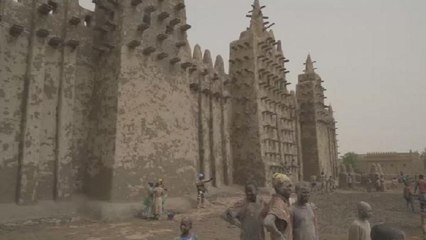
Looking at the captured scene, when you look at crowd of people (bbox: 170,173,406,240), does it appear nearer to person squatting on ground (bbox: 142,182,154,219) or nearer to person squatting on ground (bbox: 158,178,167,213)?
person squatting on ground (bbox: 142,182,154,219)

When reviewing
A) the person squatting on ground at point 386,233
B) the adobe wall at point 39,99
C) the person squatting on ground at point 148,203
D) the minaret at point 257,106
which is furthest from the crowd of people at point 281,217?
the minaret at point 257,106

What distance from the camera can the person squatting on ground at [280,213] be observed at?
15.7ft

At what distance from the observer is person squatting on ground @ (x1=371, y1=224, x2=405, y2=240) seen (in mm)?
3145

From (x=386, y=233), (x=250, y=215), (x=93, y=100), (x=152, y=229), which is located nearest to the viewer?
(x=386, y=233)

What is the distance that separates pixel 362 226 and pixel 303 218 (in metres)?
0.72

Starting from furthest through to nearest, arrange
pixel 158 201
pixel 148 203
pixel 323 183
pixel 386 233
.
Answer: pixel 323 183, pixel 148 203, pixel 158 201, pixel 386 233

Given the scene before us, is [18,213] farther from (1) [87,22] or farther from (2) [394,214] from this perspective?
(2) [394,214]

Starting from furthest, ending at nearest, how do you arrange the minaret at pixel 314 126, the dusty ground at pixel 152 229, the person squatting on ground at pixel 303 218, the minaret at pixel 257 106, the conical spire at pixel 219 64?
the minaret at pixel 314 126
the conical spire at pixel 219 64
the minaret at pixel 257 106
the dusty ground at pixel 152 229
the person squatting on ground at pixel 303 218

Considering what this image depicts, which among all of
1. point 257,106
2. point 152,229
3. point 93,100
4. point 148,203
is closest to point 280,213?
point 152,229

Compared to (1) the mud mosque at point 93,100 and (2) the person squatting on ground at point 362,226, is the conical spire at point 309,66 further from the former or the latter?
(2) the person squatting on ground at point 362,226

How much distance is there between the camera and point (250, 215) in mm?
5574

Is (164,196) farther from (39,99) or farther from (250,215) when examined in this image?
(250,215)

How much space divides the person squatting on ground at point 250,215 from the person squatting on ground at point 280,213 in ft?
1.00

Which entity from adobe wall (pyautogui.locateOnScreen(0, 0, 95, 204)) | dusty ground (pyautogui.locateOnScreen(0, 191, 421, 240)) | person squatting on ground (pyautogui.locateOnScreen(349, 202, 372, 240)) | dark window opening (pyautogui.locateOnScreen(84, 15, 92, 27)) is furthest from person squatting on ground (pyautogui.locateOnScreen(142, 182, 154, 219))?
person squatting on ground (pyautogui.locateOnScreen(349, 202, 372, 240))
